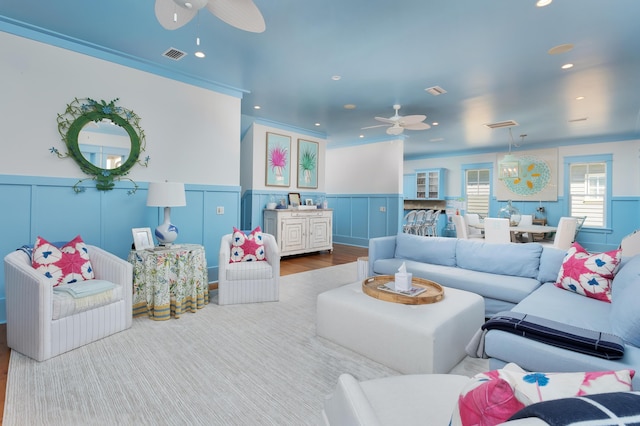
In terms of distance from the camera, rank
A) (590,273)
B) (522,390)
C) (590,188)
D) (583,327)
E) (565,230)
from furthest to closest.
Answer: (590,188), (565,230), (590,273), (583,327), (522,390)

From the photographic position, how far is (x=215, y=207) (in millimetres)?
4535

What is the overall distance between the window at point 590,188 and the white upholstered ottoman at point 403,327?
7.51 metres

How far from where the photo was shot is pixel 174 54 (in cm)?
354

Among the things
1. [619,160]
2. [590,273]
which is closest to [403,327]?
[590,273]

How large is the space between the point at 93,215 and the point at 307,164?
4.37m

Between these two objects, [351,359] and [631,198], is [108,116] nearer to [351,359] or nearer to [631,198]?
[351,359]

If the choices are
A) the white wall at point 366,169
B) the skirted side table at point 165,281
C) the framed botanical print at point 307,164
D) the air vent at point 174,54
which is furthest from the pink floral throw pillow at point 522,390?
the white wall at point 366,169

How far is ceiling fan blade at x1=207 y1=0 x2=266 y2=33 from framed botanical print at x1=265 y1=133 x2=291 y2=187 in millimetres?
4097

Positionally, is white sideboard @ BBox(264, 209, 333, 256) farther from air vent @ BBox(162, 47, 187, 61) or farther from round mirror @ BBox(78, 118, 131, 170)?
air vent @ BBox(162, 47, 187, 61)

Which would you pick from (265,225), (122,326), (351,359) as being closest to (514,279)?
(351,359)

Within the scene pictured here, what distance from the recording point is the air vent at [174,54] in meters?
3.44

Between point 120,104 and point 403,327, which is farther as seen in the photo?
point 120,104

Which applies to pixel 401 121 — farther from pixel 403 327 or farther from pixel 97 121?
pixel 97 121

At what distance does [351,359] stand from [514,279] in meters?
1.87
